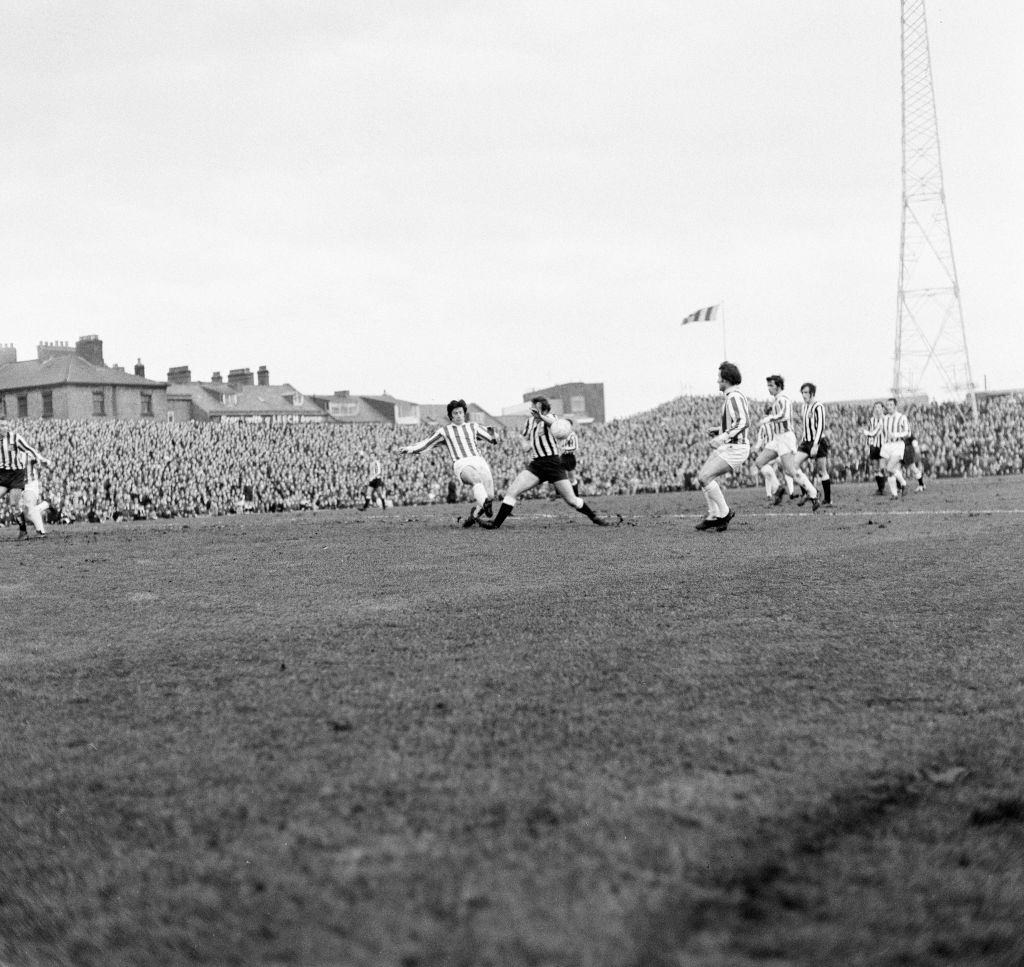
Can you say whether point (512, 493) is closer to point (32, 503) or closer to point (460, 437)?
point (460, 437)

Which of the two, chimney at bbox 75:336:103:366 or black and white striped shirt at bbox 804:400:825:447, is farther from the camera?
chimney at bbox 75:336:103:366

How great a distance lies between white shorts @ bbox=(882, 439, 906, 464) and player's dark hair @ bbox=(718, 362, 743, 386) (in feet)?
31.5

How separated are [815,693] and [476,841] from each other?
89.0 inches

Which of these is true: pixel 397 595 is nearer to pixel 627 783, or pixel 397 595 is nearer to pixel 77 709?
pixel 77 709

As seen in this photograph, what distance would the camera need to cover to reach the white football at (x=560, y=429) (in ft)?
55.3

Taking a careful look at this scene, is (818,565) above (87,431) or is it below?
below

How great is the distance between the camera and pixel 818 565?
10.5 metres

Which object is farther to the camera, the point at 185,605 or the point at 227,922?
the point at 185,605

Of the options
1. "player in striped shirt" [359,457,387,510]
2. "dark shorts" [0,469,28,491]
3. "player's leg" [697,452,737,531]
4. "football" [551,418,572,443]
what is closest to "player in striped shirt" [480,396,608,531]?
"football" [551,418,572,443]

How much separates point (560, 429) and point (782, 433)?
6.16 meters

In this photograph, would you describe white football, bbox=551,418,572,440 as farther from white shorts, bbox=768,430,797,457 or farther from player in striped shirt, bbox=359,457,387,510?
player in striped shirt, bbox=359,457,387,510

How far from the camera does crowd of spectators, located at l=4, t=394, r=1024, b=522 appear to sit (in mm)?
29531

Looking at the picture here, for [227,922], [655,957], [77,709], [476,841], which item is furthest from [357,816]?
[77,709]

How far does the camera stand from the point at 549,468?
1761 cm
